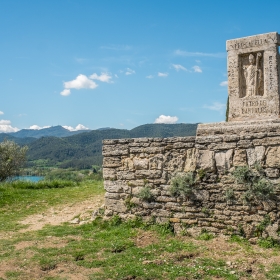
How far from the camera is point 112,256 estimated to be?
5.82 metres

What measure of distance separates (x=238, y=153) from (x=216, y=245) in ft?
5.95

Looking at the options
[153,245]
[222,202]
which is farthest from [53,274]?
[222,202]

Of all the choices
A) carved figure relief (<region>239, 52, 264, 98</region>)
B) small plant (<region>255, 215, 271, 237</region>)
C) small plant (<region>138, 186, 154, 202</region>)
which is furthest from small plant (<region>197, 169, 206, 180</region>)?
carved figure relief (<region>239, 52, 264, 98</region>)

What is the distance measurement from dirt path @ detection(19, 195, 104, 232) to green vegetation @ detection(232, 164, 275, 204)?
4146mm

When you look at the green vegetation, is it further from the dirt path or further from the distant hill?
the distant hill

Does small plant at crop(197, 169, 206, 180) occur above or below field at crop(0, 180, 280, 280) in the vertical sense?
above

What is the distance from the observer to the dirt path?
8774 millimetres

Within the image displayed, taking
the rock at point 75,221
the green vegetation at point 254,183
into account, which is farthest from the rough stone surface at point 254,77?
the rock at point 75,221

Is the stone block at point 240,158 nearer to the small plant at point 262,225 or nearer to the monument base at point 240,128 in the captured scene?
the monument base at point 240,128

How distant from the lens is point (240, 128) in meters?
6.98

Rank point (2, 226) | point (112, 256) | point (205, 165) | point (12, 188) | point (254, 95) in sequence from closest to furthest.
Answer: point (112, 256), point (205, 165), point (254, 95), point (2, 226), point (12, 188)

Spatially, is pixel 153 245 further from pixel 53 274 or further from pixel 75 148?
pixel 75 148

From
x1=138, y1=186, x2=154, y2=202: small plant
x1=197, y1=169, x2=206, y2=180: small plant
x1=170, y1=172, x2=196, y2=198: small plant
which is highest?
x1=197, y1=169, x2=206, y2=180: small plant

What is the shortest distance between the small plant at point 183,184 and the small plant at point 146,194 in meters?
0.53
